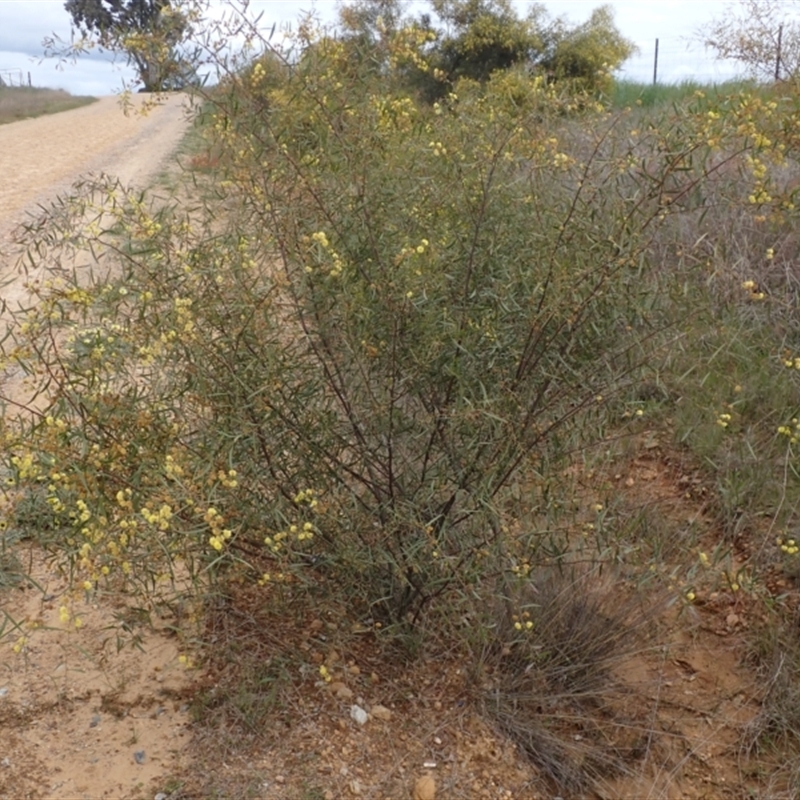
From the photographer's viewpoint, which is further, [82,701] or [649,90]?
[649,90]

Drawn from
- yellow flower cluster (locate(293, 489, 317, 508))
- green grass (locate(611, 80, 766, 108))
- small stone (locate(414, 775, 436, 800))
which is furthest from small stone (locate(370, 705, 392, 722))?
green grass (locate(611, 80, 766, 108))

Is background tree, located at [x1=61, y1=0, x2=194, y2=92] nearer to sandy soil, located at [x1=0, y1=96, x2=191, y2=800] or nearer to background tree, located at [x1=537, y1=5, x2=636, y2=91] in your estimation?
sandy soil, located at [x1=0, y1=96, x2=191, y2=800]

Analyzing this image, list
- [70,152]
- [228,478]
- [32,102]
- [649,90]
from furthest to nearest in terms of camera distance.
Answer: [32,102] < [70,152] < [649,90] < [228,478]

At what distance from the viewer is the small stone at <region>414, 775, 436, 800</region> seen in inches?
113

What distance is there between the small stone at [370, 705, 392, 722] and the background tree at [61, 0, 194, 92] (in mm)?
2019

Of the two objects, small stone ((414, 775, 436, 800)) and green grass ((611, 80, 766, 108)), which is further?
green grass ((611, 80, 766, 108))

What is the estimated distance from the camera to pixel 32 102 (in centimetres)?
3023

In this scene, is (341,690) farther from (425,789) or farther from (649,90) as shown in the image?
(649,90)

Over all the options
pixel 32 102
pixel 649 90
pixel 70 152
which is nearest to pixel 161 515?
pixel 649 90

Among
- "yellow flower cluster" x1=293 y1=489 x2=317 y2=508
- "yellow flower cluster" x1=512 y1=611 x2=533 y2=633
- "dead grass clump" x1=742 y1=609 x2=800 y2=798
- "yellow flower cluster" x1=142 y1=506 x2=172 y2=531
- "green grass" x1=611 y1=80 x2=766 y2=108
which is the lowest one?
"dead grass clump" x1=742 y1=609 x2=800 y2=798

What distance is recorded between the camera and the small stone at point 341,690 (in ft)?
10.4

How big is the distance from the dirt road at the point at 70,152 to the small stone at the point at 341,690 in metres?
7.76

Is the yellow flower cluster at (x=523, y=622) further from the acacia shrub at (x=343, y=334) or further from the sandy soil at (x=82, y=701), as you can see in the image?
the sandy soil at (x=82, y=701)

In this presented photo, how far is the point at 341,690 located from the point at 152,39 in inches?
81.5
